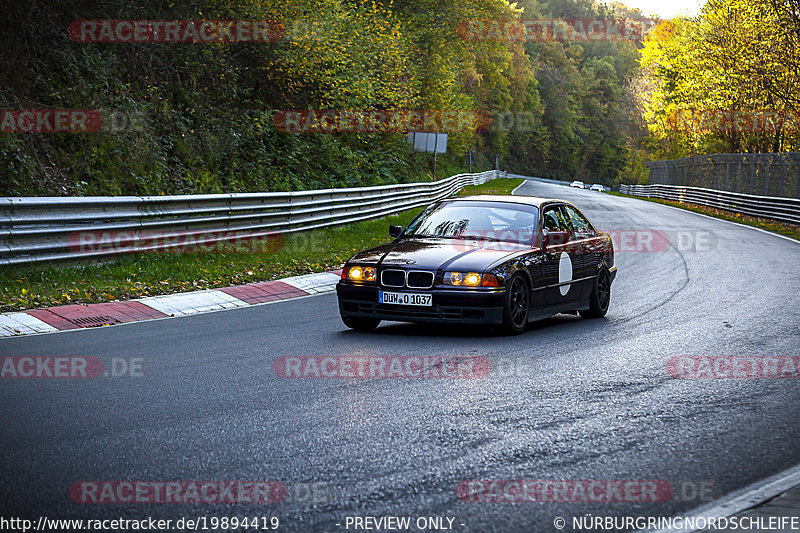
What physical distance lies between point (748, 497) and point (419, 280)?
508 centimetres

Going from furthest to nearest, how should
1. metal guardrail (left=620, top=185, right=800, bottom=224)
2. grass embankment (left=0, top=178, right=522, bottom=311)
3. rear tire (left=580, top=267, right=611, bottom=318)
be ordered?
1. metal guardrail (left=620, top=185, right=800, bottom=224)
2. grass embankment (left=0, top=178, right=522, bottom=311)
3. rear tire (left=580, top=267, right=611, bottom=318)

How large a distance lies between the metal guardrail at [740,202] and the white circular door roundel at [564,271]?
2320 cm

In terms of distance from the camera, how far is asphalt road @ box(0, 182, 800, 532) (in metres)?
4.24

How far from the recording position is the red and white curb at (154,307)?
32.2ft

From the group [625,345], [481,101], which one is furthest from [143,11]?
[481,101]

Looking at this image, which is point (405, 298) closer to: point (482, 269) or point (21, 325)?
point (482, 269)

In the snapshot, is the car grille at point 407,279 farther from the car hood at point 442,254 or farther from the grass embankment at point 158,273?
the grass embankment at point 158,273

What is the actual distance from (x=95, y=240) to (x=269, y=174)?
34.0 feet

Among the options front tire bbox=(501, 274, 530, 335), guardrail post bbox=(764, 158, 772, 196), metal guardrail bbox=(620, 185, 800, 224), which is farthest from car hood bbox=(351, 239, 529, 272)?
guardrail post bbox=(764, 158, 772, 196)

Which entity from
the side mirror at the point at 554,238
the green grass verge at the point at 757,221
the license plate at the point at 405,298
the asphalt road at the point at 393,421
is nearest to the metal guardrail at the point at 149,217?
the asphalt road at the point at 393,421

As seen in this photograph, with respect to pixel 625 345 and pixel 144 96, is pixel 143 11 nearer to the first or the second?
pixel 144 96

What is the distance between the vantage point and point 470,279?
8.96m

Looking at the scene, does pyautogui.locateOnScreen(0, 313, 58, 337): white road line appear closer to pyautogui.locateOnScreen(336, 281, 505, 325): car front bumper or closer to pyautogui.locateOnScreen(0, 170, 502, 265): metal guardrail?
pyautogui.locateOnScreen(0, 170, 502, 265): metal guardrail

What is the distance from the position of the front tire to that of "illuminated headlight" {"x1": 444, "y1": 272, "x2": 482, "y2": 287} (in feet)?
1.18
